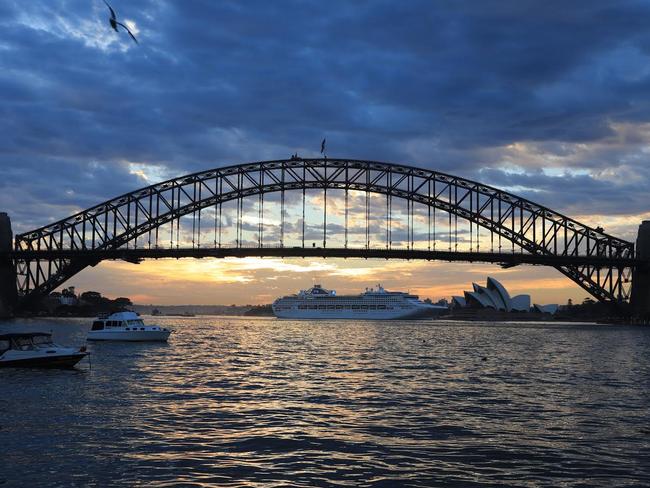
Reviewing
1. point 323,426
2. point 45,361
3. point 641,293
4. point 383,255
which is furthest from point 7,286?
point 323,426

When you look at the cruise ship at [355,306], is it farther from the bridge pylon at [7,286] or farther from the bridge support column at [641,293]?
the bridge pylon at [7,286]

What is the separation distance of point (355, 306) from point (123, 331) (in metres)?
126

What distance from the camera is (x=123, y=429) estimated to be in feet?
61.3

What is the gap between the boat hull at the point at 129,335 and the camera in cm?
5816

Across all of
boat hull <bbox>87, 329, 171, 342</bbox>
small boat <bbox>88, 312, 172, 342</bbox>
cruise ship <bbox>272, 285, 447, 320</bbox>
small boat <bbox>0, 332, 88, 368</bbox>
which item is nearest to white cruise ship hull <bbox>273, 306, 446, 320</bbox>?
cruise ship <bbox>272, 285, 447, 320</bbox>

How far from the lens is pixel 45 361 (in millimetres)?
33625

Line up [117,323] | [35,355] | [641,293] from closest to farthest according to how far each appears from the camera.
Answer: [35,355] → [117,323] → [641,293]

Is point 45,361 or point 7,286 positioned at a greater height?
point 7,286

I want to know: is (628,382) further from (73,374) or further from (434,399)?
(73,374)

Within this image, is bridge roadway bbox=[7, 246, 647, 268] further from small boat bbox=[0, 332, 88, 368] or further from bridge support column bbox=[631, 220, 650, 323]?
small boat bbox=[0, 332, 88, 368]

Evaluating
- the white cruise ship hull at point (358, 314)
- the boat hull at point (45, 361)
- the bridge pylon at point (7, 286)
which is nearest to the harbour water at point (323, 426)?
the boat hull at point (45, 361)

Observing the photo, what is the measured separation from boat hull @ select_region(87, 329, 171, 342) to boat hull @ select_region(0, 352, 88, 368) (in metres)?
24.6

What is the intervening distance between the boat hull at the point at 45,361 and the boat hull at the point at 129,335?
24.6 m

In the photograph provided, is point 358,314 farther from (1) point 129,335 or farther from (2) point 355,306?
(1) point 129,335
